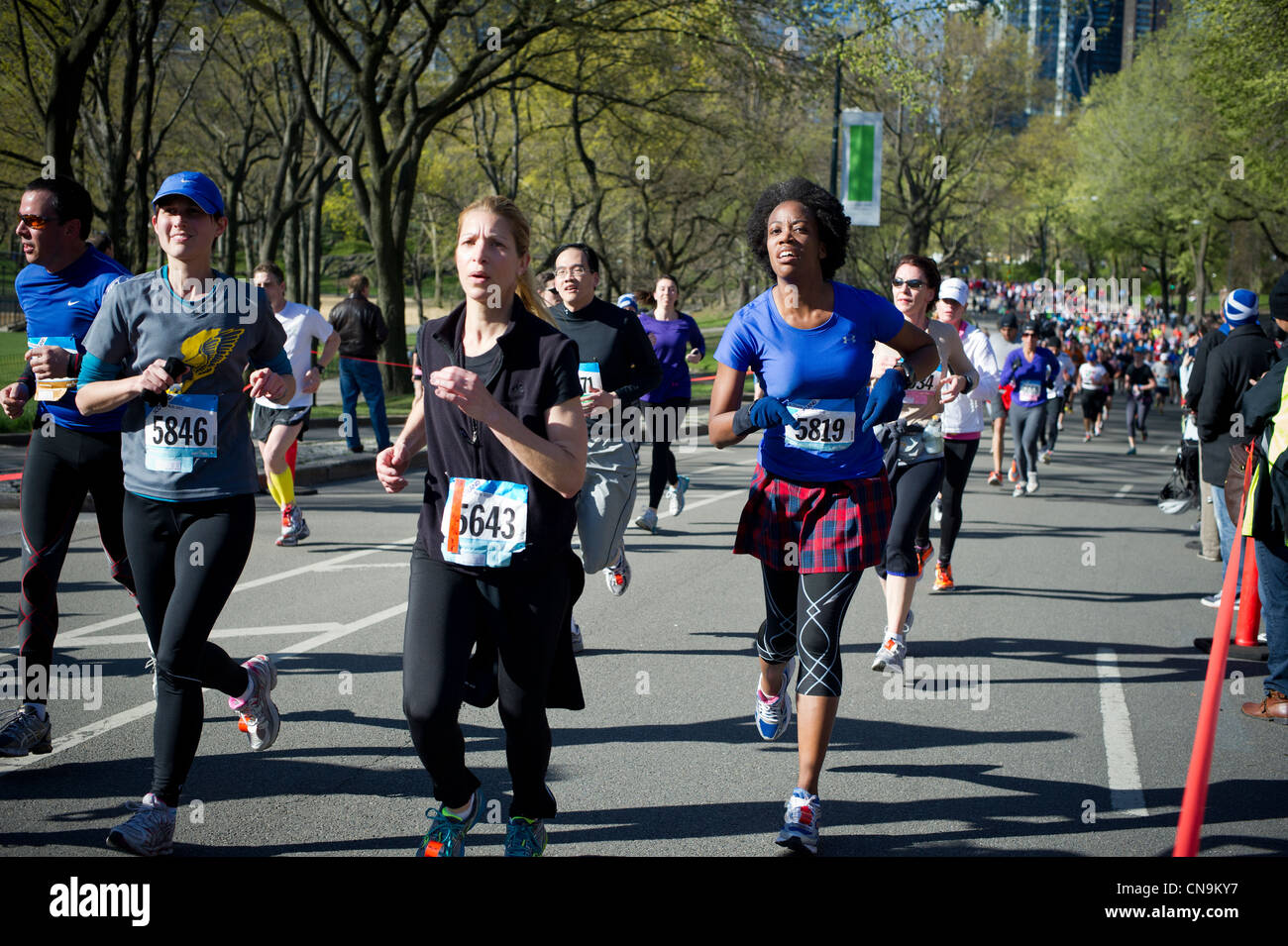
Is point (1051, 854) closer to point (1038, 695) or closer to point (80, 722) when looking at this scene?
point (1038, 695)

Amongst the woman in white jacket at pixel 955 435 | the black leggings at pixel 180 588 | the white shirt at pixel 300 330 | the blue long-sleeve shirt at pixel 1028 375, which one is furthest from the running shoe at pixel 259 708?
the blue long-sleeve shirt at pixel 1028 375

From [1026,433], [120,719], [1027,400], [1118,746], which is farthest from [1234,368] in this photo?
[1027,400]

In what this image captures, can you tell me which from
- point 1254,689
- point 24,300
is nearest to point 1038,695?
point 1254,689

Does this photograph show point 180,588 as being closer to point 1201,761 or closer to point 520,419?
point 520,419

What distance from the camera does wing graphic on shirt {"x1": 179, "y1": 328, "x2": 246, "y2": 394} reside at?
158 inches

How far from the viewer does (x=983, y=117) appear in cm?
4328

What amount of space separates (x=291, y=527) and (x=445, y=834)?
613 cm

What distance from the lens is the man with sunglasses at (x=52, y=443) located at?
4.67 meters

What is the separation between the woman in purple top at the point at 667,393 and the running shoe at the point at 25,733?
584 cm

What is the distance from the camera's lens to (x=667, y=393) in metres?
10.6

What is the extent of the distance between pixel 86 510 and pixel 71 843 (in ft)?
24.1

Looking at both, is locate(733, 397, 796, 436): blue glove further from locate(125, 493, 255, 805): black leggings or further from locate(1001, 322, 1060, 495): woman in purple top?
locate(1001, 322, 1060, 495): woman in purple top

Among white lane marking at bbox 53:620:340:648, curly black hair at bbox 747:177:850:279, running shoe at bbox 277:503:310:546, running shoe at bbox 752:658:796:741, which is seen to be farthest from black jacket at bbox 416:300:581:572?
running shoe at bbox 277:503:310:546

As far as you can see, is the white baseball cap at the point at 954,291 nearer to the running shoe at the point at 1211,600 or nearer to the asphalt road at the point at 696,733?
the asphalt road at the point at 696,733
